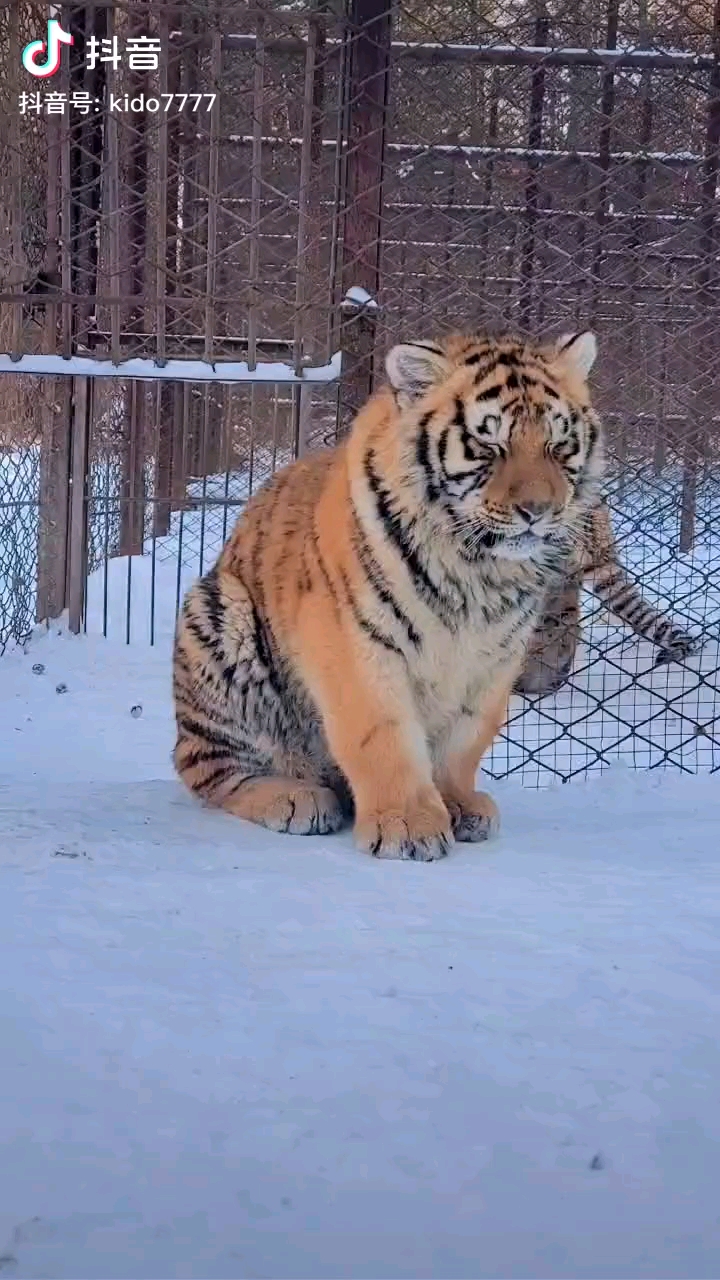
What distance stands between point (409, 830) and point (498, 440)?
0.68 meters

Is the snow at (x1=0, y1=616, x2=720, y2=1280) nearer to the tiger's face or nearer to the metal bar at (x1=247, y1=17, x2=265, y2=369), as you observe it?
the tiger's face

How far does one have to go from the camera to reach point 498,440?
220cm

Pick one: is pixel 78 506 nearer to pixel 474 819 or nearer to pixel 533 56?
pixel 533 56

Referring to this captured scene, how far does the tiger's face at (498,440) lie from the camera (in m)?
2.17

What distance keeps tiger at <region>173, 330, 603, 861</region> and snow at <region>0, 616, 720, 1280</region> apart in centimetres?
13

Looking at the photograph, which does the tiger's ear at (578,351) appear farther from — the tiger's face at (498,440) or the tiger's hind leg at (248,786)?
the tiger's hind leg at (248,786)

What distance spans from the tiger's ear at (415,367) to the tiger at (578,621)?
4.87ft

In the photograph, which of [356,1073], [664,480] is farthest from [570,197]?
[356,1073]

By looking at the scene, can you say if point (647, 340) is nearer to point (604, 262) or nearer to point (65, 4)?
point (604, 262)

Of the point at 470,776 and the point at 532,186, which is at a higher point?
the point at 532,186

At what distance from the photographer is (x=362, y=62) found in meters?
3.27

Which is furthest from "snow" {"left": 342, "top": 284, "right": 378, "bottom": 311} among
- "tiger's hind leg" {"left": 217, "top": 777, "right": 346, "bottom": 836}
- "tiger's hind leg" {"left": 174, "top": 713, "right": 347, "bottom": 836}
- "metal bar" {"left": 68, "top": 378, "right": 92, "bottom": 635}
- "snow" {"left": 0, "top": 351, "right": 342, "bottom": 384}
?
"metal bar" {"left": 68, "top": 378, "right": 92, "bottom": 635}

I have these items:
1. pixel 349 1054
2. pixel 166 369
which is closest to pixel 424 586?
pixel 349 1054

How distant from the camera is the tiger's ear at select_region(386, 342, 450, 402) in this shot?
2.27 m
